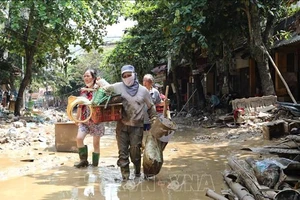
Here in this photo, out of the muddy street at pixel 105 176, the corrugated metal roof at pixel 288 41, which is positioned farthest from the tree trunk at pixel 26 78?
the corrugated metal roof at pixel 288 41

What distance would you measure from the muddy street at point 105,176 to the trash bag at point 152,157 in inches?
6.8

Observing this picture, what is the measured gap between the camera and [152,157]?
17.9 feet

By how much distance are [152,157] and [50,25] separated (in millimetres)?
9972

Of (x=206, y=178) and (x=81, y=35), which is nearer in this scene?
(x=206, y=178)

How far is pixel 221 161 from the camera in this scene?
7.19 meters

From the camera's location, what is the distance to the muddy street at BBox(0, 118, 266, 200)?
4836mm

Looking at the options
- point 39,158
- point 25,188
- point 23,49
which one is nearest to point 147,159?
point 25,188

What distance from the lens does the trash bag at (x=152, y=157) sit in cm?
544

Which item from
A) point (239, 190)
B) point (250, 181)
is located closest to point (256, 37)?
point (250, 181)

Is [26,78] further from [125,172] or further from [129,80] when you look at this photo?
[125,172]

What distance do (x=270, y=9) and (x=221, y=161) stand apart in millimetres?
7587

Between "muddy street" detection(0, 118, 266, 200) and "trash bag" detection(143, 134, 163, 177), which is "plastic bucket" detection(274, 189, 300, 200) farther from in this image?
"trash bag" detection(143, 134, 163, 177)

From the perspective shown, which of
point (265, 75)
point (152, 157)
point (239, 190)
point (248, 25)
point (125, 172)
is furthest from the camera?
point (248, 25)

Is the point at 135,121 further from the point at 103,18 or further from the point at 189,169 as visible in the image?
the point at 103,18
